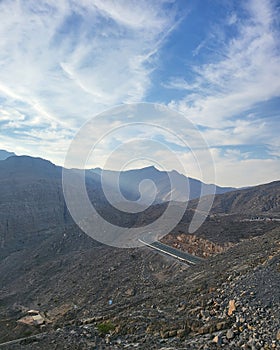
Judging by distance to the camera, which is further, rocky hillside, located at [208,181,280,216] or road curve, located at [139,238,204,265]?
rocky hillside, located at [208,181,280,216]

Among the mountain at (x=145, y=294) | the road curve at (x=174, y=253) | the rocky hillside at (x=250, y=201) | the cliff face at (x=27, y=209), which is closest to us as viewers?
the mountain at (x=145, y=294)

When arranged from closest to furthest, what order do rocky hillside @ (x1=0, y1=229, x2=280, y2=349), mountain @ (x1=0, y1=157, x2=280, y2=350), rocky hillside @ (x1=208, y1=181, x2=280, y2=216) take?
1. rocky hillside @ (x1=0, y1=229, x2=280, y2=349)
2. mountain @ (x1=0, y1=157, x2=280, y2=350)
3. rocky hillside @ (x1=208, y1=181, x2=280, y2=216)

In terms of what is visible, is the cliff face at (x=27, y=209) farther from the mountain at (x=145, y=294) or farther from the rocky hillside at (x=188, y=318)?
the rocky hillside at (x=188, y=318)

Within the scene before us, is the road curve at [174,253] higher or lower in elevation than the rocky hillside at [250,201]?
lower

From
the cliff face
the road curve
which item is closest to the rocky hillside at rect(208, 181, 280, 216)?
the cliff face

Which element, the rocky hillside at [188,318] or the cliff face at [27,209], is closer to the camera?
the rocky hillside at [188,318]

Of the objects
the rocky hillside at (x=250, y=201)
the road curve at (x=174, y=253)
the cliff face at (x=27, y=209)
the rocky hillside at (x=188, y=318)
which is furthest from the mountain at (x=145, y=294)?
the rocky hillside at (x=250, y=201)

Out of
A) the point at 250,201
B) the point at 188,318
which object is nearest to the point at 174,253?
the point at 188,318

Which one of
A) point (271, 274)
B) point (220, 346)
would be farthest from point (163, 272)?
point (220, 346)

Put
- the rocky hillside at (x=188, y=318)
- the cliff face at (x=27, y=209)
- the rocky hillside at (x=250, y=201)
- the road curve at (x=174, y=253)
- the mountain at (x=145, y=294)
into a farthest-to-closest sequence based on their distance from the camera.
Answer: the cliff face at (x=27, y=209)
the rocky hillside at (x=250, y=201)
the road curve at (x=174, y=253)
the mountain at (x=145, y=294)
the rocky hillside at (x=188, y=318)

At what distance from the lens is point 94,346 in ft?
46.7

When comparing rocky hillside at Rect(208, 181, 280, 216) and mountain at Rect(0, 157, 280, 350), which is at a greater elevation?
rocky hillside at Rect(208, 181, 280, 216)

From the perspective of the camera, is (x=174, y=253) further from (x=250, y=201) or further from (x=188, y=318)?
(x=250, y=201)

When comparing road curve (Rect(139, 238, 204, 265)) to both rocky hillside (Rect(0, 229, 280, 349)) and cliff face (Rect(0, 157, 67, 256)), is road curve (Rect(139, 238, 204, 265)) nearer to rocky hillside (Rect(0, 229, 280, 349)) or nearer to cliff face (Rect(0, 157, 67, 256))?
rocky hillside (Rect(0, 229, 280, 349))
